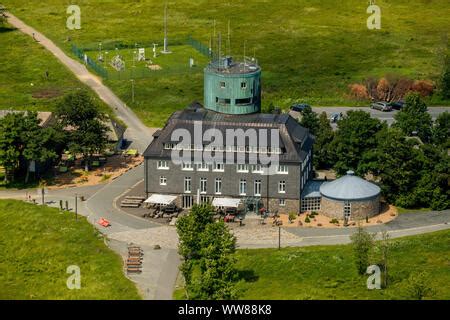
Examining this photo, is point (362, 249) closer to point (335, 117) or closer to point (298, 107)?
point (335, 117)

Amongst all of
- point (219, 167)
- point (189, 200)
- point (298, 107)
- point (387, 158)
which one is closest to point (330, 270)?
point (219, 167)

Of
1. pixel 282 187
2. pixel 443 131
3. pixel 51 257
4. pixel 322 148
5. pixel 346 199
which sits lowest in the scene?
Answer: pixel 51 257

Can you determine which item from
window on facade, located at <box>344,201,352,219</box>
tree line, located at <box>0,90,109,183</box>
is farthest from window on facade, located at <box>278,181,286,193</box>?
tree line, located at <box>0,90,109,183</box>

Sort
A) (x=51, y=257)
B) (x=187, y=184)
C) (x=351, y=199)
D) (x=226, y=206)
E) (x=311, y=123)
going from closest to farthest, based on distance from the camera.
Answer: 1. (x=51, y=257)
2. (x=351, y=199)
3. (x=226, y=206)
4. (x=187, y=184)
5. (x=311, y=123)

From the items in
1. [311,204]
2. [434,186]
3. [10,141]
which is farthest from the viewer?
[10,141]

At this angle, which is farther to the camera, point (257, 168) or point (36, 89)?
point (36, 89)

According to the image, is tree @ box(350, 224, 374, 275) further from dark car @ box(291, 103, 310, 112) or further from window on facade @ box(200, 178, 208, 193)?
dark car @ box(291, 103, 310, 112)
